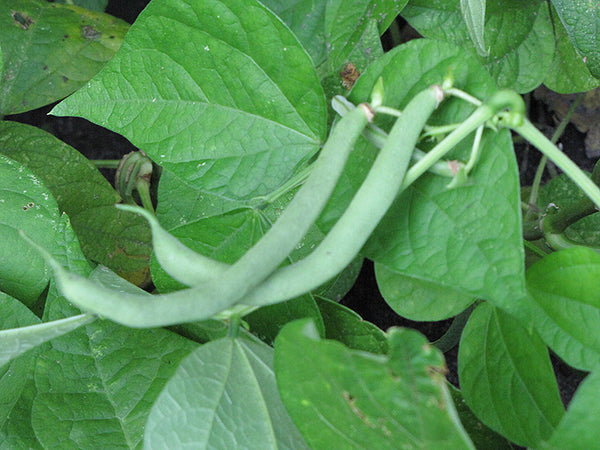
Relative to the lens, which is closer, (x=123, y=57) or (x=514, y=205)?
(x=514, y=205)

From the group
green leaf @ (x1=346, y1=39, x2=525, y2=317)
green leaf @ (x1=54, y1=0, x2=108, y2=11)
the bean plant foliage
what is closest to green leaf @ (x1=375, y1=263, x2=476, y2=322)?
the bean plant foliage

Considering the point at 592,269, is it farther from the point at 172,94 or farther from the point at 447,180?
the point at 172,94

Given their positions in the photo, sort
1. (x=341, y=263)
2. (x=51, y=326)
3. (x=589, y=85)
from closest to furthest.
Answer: (x=341, y=263), (x=51, y=326), (x=589, y=85)

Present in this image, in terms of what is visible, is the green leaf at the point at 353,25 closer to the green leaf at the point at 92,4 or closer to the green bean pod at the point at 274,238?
the green bean pod at the point at 274,238

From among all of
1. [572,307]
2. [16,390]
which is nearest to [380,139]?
[572,307]

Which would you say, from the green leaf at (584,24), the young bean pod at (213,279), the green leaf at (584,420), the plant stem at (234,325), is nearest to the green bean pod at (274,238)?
the young bean pod at (213,279)

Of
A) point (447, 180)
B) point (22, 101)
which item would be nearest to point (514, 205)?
point (447, 180)

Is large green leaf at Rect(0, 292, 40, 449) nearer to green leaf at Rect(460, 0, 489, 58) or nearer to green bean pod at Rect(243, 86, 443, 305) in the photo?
green bean pod at Rect(243, 86, 443, 305)
